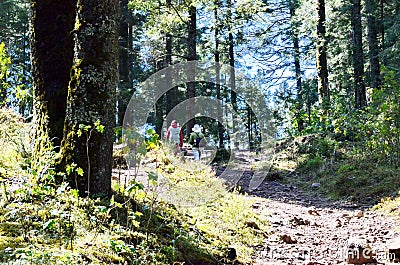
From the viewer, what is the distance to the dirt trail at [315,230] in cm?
454

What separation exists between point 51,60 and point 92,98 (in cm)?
101

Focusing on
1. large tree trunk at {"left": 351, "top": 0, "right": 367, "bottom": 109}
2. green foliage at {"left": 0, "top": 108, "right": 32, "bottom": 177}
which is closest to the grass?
large tree trunk at {"left": 351, "top": 0, "right": 367, "bottom": 109}

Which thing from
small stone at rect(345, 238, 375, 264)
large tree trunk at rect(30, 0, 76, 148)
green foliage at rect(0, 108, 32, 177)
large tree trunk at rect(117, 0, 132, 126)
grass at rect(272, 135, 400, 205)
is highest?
large tree trunk at rect(117, 0, 132, 126)

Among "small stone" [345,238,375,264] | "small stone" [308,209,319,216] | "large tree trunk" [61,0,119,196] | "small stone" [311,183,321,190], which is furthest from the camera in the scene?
"small stone" [311,183,321,190]

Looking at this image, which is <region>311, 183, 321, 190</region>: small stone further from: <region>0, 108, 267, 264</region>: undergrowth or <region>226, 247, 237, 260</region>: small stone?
<region>226, 247, 237, 260</region>: small stone

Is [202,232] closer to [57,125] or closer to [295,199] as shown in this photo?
[57,125]

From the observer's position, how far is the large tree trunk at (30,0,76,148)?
433cm

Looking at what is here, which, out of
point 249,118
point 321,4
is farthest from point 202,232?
point 249,118

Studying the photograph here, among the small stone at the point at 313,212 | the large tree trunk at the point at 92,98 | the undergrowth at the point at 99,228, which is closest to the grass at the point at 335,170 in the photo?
the small stone at the point at 313,212

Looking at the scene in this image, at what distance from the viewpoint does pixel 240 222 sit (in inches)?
213

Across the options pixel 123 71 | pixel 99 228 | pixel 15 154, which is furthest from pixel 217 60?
pixel 99 228

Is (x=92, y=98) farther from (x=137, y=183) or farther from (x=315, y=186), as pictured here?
(x=315, y=186)

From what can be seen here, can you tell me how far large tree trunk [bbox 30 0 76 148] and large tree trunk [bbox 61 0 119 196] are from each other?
1.57ft

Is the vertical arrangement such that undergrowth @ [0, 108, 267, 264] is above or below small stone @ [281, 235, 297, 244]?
above
